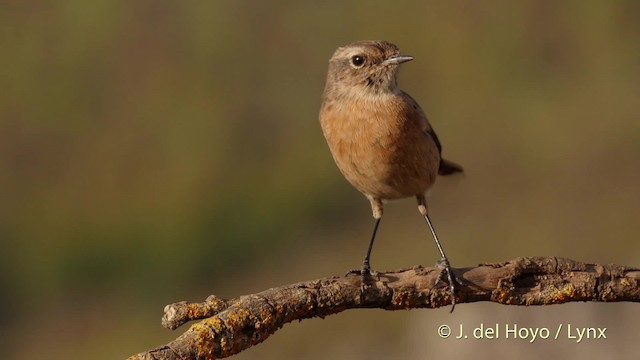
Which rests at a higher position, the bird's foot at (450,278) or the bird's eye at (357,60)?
the bird's eye at (357,60)

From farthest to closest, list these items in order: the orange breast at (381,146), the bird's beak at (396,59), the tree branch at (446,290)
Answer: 1. the bird's beak at (396,59)
2. the orange breast at (381,146)
3. the tree branch at (446,290)

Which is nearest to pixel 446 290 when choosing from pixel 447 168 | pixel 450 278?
pixel 450 278

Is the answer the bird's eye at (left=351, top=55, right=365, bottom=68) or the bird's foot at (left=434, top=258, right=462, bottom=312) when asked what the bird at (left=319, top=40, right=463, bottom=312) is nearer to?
the bird's eye at (left=351, top=55, right=365, bottom=68)

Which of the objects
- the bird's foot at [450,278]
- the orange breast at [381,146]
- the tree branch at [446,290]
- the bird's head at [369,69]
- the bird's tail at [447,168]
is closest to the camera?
the tree branch at [446,290]

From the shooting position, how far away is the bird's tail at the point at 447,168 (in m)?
7.70

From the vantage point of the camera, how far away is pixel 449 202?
1241cm

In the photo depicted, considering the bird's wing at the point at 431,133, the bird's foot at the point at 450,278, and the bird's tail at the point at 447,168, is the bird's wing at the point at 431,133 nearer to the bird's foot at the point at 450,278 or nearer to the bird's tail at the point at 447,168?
the bird's tail at the point at 447,168

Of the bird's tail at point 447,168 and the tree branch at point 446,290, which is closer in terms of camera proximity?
the tree branch at point 446,290

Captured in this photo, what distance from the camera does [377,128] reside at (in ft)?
21.7

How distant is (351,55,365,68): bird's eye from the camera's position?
6937 millimetres

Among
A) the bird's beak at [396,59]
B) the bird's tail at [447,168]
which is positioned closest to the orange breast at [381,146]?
the bird's beak at [396,59]

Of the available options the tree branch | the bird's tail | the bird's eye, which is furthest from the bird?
the tree branch

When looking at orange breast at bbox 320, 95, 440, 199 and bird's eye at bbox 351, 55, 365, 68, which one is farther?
bird's eye at bbox 351, 55, 365, 68

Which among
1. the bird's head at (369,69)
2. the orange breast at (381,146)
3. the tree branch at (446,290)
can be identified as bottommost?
the tree branch at (446,290)
